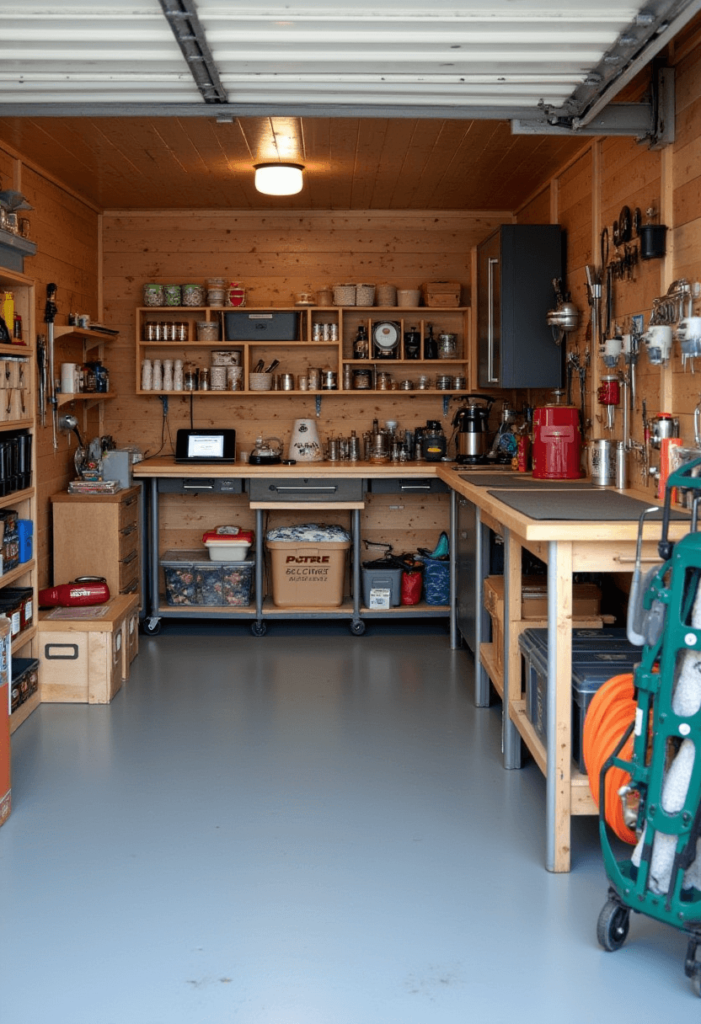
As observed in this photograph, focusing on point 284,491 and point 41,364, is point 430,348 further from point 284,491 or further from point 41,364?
point 41,364

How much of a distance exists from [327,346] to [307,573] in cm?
167

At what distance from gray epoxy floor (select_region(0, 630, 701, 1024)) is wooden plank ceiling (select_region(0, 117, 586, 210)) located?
2.63 metres

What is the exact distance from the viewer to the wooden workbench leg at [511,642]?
3740 millimetres

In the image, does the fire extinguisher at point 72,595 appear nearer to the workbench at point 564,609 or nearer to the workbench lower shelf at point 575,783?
the workbench lower shelf at point 575,783

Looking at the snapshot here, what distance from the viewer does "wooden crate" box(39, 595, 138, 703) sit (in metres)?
4.73

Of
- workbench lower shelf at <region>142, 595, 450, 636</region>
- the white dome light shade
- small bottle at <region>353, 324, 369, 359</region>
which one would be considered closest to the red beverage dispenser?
workbench lower shelf at <region>142, 595, 450, 636</region>

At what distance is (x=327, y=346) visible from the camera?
7.05 meters

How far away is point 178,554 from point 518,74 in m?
4.08

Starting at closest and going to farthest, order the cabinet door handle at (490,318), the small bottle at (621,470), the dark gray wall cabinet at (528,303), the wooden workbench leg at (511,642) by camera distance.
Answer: the wooden workbench leg at (511,642) → the small bottle at (621,470) → the dark gray wall cabinet at (528,303) → the cabinet door handle at (490,318)

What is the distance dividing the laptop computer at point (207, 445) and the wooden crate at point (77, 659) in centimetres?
191

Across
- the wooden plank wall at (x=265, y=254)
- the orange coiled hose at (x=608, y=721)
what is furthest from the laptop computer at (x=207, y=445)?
the orange coiled hose at (x=608, y=721)

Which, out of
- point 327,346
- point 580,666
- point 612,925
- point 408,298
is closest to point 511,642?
point 580,666

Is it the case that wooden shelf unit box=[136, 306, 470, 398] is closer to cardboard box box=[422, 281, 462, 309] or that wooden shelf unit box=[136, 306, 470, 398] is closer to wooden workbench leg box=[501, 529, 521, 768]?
cardboard box box=[422, 281, 462, 309]

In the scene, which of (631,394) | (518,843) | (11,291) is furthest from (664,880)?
(11,291)
